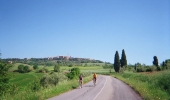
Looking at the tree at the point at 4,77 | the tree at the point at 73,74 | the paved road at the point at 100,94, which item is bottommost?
the tree at the point at 73,74

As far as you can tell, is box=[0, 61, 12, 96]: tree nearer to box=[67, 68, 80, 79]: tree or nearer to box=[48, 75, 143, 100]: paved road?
box=[48, 75, 143, 100]: paved road

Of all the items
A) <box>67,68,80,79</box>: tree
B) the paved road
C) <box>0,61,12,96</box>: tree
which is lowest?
<box>67,68,80,79</box>: tree

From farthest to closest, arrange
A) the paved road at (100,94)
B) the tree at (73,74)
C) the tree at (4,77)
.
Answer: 1. the tree at (73,74)
2. the tree at (4,77)
3. the paved road at (100,94)

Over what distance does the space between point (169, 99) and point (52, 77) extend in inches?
1646

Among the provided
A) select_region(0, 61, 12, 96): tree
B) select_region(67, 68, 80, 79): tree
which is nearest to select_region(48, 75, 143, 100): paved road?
select_region(0, 61, 12, 96): tree

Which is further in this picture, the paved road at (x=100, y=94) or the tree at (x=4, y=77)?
the tree at (x=4, y=77)

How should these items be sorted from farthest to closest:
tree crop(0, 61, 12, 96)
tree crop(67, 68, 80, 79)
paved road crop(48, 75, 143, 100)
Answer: tree crop(67, 68, 80, 79), tree crop(0, 61, 12, 96), paved road crop(48, 75, 143, 100)

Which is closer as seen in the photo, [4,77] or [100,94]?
[100,94]

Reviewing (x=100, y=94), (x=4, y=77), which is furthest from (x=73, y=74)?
(x=100, y=94)

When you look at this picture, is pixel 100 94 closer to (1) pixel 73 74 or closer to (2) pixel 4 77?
(2) pixel 4 77

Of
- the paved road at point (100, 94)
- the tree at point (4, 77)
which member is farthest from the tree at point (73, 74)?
the paved road at point (100, 94)

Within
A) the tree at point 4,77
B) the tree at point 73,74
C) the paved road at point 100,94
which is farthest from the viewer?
the tree at point 73,74

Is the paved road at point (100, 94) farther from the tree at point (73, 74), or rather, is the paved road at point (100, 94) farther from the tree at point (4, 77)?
the tree at point (73, 74)

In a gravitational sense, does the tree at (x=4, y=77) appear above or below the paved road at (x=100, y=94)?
above
